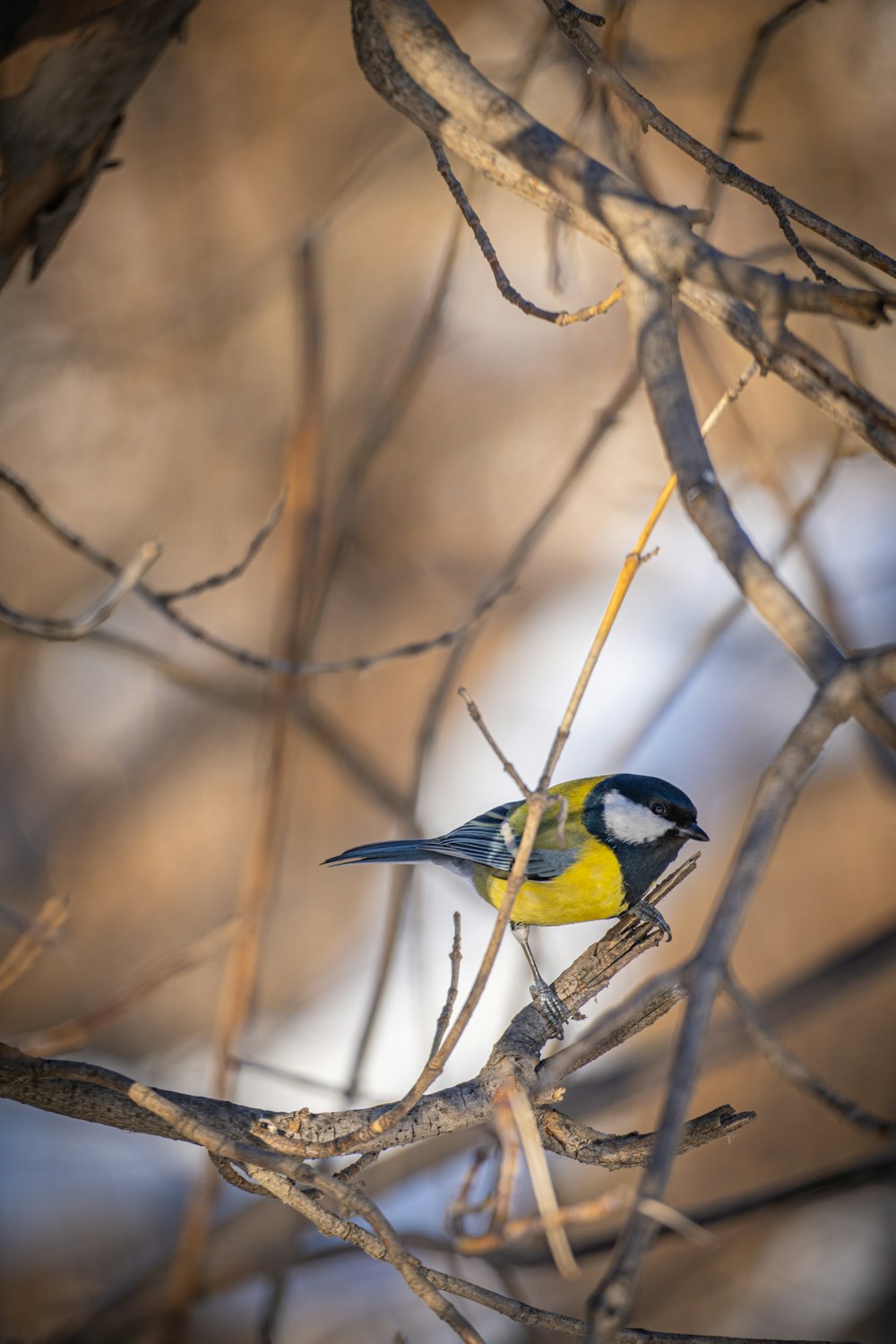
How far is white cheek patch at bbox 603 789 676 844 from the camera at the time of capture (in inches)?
57.4

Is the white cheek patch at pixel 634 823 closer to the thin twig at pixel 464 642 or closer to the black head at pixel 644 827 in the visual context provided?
the black head at pixel 644 827

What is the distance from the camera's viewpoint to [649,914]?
134 cm

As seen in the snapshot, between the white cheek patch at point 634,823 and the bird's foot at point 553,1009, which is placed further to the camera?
the white cheek patch at point 634,823

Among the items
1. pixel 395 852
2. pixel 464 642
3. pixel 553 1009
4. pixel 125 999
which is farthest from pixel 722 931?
pixel 464 642

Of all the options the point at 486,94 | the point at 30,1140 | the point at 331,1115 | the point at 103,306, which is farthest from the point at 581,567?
the point at 30,1140

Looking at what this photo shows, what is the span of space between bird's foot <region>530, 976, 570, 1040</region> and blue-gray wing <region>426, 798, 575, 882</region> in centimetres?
31

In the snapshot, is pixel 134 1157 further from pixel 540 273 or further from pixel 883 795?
pixel 540 273

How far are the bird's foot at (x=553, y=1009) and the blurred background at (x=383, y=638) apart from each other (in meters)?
0.97

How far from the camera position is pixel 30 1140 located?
2.53 meters

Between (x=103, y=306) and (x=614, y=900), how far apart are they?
1840 millimetres

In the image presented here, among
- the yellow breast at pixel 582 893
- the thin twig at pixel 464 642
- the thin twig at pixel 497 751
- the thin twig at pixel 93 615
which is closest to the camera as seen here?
the thin twig at pixel 497 751

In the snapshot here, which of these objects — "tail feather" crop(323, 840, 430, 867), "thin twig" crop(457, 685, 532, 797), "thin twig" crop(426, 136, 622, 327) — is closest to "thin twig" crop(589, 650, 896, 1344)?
"thin twig" crop(457, 685, 532, 797)

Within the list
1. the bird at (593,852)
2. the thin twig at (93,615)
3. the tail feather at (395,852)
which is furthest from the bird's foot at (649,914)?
the thin twig at (93,615)

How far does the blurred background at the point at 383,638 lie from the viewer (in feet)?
7.32
